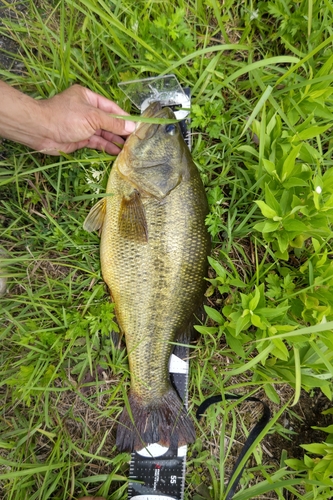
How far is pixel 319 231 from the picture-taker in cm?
207

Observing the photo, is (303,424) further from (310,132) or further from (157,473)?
(310,132)

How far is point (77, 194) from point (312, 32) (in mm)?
2059

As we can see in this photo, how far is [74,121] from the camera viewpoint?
2.22 meters

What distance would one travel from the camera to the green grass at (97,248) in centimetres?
234

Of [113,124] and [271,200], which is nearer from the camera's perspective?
[271,200]

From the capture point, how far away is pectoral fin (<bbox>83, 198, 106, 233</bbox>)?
2449 mm

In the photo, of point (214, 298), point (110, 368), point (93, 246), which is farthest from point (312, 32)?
point (110, 368)

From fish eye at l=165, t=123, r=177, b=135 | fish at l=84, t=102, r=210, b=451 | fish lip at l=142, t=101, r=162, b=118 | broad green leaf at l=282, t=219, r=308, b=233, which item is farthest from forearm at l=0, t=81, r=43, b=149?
broad green leaf at l=282, t=219, r=308, b=233

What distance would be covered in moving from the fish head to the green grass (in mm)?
233

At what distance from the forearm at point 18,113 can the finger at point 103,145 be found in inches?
14.9

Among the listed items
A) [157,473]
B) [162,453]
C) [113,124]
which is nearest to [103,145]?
[113,124]

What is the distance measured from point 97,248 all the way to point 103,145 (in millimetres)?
741

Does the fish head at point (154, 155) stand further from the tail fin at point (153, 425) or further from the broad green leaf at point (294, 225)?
the tail fin at point (153, 425)

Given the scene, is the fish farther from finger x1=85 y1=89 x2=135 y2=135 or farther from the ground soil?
the ground soil
